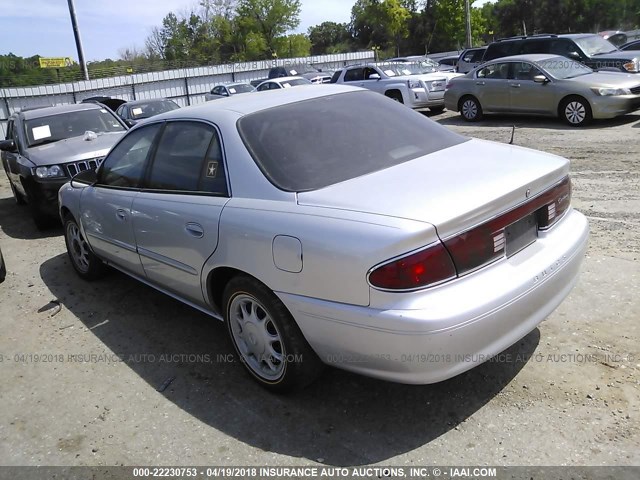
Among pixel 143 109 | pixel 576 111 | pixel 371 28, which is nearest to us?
pixel 576 111

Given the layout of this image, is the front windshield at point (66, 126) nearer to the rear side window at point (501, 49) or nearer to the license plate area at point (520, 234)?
the license plate area at point (520, 234)

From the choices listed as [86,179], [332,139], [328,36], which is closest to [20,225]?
[86,179]

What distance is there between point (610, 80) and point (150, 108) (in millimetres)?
10166

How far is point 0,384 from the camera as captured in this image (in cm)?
386

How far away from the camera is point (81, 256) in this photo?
5.54 m

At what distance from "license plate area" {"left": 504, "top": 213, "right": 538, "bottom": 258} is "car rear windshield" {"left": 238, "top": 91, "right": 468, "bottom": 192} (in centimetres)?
76

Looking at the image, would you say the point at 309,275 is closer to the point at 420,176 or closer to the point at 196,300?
the point at 420,176

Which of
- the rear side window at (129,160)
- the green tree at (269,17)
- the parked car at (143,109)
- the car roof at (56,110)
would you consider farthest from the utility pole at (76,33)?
the green tree at (269,17)

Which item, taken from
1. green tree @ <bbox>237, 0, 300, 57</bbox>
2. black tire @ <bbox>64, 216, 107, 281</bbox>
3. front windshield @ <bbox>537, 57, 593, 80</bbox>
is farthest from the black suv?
green tree @ <bbox>237, 0, 300, 57</bbox>

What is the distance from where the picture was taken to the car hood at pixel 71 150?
24.7ft

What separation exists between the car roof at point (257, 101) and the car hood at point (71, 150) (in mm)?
3953

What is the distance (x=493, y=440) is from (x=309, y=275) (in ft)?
4.05

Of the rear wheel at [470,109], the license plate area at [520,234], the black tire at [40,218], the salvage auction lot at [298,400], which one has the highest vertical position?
the license plate area at [520,234]

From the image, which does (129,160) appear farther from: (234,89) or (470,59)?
(470,59)
